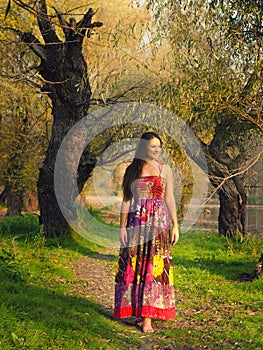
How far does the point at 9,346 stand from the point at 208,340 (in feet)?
7.09

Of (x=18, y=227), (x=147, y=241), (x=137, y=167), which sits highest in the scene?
(x=137, y=167)

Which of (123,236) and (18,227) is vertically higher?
(123,236)

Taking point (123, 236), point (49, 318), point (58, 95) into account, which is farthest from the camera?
point (58, 95)

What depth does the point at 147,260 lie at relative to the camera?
5.37 metres

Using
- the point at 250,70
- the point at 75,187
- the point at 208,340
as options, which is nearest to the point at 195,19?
the point at 250,70

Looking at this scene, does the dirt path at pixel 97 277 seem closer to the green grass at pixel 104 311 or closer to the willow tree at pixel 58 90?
the green grass at pixel 104 311

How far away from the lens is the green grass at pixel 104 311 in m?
4.66

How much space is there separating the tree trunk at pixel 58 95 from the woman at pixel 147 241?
546cm

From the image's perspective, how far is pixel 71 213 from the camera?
11.4 m

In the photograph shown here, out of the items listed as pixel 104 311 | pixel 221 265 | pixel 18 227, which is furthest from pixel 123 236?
pixel 18 227

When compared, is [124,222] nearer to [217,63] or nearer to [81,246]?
[217,63]

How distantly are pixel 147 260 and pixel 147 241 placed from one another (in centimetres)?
21

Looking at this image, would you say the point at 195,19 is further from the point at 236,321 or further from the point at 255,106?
the point at 236,321

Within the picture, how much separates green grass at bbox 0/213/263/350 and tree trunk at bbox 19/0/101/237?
1406mm
